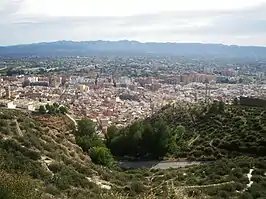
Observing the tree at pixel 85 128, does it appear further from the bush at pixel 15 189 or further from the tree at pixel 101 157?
the bush at pixel 15 189

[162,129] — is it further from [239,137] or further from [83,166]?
[83,166]

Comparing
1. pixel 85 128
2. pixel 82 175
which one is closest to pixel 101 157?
pixel 82 175

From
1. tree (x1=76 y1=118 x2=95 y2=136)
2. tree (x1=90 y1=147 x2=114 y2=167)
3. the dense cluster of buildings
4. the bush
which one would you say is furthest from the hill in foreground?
the dense cluster of buildings

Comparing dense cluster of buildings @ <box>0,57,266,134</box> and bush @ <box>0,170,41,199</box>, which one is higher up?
bush @ <box>0,170,41,199</box>

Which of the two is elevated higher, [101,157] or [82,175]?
[82,175]

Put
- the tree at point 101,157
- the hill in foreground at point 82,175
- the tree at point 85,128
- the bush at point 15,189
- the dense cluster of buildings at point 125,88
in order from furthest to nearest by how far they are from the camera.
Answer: the dense cluster of buildings at point 125,88 < the tree at point 85,128 < the tree at point 101,157 < the hill in foreground at point 82,175 < the bush at point 15,189

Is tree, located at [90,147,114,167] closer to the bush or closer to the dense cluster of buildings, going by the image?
the bush

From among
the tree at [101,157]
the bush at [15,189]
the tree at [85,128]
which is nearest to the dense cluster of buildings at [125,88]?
the tree at [85,128]

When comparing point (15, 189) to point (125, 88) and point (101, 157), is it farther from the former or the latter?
point (125, 88)
